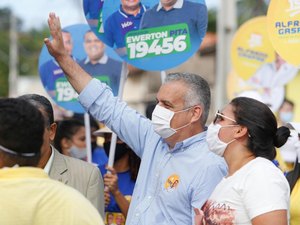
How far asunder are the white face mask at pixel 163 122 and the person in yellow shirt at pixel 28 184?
1.27 m

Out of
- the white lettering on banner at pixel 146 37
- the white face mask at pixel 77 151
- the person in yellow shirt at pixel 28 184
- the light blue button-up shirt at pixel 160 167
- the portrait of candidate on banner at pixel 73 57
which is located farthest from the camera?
the white face mask at pixel 77 151

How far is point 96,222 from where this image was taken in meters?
2.77

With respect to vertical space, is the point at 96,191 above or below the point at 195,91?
below

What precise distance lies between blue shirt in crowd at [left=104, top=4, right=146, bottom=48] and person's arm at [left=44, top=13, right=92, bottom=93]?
81 centimetres

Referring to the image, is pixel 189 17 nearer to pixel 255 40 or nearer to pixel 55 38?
pixel 55 38

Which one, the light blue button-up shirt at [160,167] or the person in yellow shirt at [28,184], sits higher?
the person in yellow shirt at [28,184]

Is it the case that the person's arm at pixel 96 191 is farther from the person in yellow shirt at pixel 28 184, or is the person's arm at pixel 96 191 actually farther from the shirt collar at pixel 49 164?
the person in yellow shirt at pixel 28 184

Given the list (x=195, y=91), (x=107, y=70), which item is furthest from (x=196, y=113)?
(x=107, y=70)

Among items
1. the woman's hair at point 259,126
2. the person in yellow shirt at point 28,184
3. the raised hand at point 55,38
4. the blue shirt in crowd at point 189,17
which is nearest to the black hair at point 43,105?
the raised hand at point 55,38

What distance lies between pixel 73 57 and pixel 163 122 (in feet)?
7.31

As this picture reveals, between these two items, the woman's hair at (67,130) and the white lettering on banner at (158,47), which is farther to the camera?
the woman's hair at (67,130)

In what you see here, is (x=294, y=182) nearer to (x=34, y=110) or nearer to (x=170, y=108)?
(x=170, y=108)

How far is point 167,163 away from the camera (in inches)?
160

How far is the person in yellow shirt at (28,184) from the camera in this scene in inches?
104
